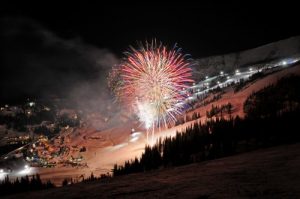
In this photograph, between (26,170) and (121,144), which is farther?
(121,144)

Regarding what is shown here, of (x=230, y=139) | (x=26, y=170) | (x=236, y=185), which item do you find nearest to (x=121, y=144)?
(x=26, y=170)

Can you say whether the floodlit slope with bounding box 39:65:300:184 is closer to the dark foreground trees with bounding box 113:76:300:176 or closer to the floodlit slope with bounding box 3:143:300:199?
the dark foreground trees with bounding box 113:76:300:176

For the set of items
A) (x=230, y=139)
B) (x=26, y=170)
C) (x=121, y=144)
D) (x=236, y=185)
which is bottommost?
(x=236, y=185)

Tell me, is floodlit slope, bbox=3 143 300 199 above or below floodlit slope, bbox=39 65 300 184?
below

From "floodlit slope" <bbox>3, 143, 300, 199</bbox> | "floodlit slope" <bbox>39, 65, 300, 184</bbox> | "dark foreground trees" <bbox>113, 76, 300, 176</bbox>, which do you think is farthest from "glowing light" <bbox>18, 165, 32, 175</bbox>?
"floodlit slope" <bbox>3, 143, 300, 199</bbox>

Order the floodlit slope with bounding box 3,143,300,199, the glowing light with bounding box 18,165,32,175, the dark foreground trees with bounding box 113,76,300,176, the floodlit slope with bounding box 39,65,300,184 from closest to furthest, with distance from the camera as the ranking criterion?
1. the floodlit slope with bounding box 3,143,300,199
2. the dark foreground trees with bounding box 113,76,300,176
3. the floodlit slope with bounding box 39,65,300,184
4. the glowing light with bounding box 18,165,32,175

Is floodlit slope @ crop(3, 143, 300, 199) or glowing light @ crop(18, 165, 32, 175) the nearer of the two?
floodlit slope @ crop(3, 143, 300, 199)

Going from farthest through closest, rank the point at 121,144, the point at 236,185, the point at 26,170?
1. the point at 121,144
2. the point at 26,170
3. the point at 236,185

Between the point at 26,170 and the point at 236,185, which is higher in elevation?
the point at 26,170

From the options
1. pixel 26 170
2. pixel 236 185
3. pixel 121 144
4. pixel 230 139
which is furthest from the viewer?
pixel 121 144

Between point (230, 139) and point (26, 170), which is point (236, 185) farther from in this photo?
point (26, 170)

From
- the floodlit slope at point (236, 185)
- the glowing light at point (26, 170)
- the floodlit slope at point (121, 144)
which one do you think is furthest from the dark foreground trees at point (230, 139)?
the glowing light at point (26, 170)

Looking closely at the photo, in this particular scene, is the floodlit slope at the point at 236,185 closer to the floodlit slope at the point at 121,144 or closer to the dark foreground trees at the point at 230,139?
the dark foreground trees at the point at 230,139
